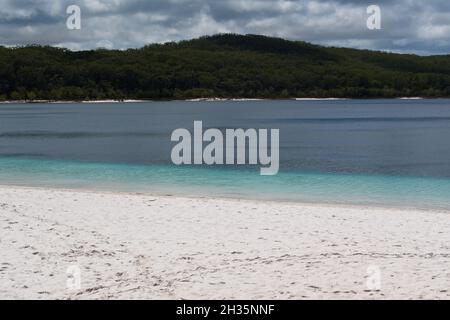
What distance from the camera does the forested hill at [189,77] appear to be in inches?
6329

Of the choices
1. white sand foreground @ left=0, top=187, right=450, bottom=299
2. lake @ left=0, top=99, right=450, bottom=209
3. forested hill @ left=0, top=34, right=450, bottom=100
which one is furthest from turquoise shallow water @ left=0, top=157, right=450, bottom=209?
forested hill @ left=0, top=34, right=450, bottom=100

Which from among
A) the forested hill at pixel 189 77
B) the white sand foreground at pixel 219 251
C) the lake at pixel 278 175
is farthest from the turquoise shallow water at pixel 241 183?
the forested hill at pixel 189 77

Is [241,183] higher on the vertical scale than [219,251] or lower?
lower

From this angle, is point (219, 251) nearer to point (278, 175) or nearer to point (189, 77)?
point (278, 175)

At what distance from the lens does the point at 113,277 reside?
351 inches

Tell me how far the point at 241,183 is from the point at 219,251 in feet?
40.8

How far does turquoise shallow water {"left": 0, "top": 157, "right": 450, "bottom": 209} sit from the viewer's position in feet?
64.5

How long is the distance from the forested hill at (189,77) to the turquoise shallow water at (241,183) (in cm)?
13384

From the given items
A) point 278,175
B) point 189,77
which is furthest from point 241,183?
point 189,77

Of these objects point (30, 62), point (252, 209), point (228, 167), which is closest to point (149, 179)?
point (228, 167)

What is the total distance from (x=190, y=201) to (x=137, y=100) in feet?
518

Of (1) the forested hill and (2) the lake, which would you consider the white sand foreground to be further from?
(1) the forested hill

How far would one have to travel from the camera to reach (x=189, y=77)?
168 m

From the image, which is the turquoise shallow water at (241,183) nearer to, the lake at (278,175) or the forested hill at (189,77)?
the lake at (278,175)
